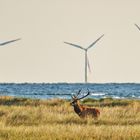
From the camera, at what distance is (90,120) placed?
3019cm

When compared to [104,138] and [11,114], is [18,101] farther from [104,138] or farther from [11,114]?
[104,138]

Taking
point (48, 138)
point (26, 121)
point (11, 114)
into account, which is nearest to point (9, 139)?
point (48, 138)

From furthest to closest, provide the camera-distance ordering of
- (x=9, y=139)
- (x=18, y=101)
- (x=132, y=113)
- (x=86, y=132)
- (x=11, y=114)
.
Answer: (x=18, y=101) → (x=132, y=113) → (x=11, y=114) → (x=86, y=132) → (x=9, y=139)

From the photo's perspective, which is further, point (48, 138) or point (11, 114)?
point (11, 114)

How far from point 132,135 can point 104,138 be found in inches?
42.3

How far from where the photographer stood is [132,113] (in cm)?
3559

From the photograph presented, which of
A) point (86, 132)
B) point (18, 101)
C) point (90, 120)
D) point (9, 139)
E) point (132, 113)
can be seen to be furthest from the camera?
point (18, 101)

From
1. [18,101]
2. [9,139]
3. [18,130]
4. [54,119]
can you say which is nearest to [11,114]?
[54,119]

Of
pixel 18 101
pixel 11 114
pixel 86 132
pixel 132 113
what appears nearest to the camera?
pixel 86 132

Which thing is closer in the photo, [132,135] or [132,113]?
Answer: [132,135]

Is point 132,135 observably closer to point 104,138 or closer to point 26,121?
point 104,138

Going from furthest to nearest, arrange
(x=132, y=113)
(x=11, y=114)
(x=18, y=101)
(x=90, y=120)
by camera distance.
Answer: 1. (x=18, y=101)
2. (x=132, y=113)
3. (x=11, y=114)
4. (x=90, y=120)

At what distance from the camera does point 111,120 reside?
3117 centimetres

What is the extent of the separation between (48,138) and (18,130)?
1940 millimetres
